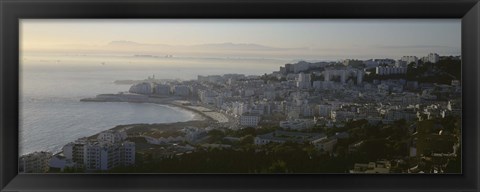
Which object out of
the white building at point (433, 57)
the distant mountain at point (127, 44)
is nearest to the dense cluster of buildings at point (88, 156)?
the distant mountain at point (127, 44)

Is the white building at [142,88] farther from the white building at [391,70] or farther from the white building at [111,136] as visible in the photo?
the white building at [391,70]

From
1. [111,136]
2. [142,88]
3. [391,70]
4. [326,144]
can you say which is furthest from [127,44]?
[391,70]

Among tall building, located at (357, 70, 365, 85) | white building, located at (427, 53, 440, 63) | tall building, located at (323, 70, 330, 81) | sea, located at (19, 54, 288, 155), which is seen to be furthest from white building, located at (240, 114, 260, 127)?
white building, located at (427, 53, 440, 63)

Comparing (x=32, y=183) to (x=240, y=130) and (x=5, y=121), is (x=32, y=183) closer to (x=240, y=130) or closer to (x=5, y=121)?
(x=5, y=121)

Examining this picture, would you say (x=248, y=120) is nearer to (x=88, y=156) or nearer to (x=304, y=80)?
(x=304, y=80)

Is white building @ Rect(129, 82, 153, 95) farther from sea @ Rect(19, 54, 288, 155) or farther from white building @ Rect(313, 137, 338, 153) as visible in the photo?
white building @ Rect(313, 137, 338, 153)

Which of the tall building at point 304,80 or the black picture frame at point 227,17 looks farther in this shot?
the tall building at point 304,80
